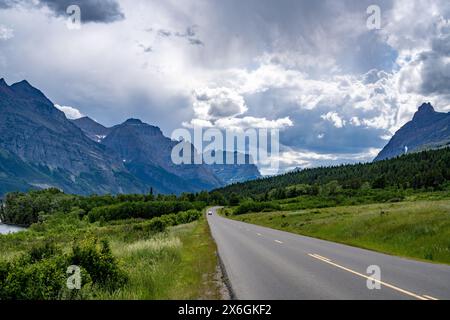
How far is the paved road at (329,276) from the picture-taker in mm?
11133

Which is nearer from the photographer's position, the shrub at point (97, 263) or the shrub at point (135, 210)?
the shrub at point (97, 263)

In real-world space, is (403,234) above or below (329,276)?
above

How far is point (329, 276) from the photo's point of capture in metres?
13.9

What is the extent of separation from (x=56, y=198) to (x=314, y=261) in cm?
17641

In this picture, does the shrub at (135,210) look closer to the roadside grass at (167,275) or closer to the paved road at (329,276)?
the roadside grass at (167,275)

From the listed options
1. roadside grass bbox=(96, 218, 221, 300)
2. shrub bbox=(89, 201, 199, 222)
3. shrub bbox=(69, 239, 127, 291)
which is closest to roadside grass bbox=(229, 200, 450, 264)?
roadside grass bbox=(96, 218, 221, 300)

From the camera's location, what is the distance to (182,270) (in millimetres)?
16859

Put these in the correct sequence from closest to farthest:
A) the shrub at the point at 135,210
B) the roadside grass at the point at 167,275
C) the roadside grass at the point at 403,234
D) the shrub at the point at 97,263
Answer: the roadside grass at the point at 167,275 → the shrub at the point at 97,263 → the roadside grass at the point at 403,234 → the shrub at the point at 135,210

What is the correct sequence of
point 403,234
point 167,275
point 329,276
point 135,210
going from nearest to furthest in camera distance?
1. point 329,276
2. point 167,275
3. point 403,234
4. point 135,210

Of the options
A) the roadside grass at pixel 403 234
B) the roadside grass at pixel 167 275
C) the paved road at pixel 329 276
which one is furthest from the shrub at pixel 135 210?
the paved road at pixel 329 276

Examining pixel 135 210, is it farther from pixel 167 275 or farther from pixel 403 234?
pixel 167 275

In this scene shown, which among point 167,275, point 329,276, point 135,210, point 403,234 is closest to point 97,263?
point 167,275
